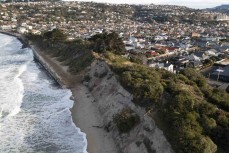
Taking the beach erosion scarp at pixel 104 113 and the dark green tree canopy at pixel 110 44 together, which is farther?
the dark green tree canopy at pixel 110 44

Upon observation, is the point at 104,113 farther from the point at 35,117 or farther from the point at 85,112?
the point at 35,117

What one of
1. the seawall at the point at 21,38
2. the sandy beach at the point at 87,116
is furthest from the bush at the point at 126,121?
the seawall at the point at 21,38

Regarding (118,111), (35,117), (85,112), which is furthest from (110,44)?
(118,111)

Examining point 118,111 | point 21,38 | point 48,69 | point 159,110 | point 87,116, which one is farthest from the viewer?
point 21,38

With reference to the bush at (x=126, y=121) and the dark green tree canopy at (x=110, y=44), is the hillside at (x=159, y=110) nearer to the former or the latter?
the bush at (x=126, y=121)

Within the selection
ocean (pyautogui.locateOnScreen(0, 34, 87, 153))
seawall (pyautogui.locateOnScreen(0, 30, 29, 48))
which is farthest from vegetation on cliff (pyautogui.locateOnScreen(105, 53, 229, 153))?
seawall (pyautogui.locateOnScreen(0, 30, 29, 48))

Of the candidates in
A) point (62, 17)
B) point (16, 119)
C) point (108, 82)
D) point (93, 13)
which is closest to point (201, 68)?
point (108, 82)
